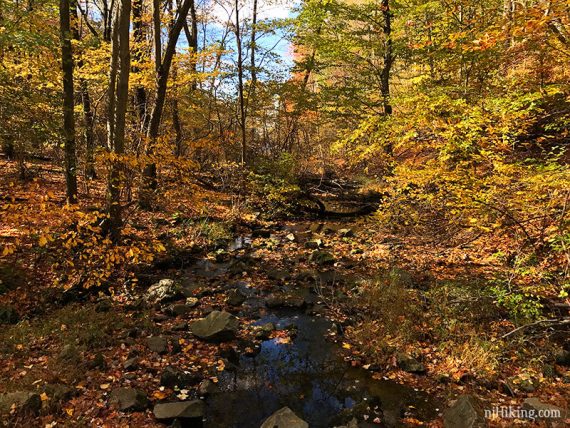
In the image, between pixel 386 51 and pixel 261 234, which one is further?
pixel 386 51

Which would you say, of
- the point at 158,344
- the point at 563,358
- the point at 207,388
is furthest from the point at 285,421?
the point at 563,358

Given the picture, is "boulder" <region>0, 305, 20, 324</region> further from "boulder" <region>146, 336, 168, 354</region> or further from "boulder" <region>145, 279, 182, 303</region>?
"boulder" <region>146, 336, 168, 354</region>

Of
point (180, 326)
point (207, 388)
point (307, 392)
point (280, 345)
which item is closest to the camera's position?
point (207, 388)

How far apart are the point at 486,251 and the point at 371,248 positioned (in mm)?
3468

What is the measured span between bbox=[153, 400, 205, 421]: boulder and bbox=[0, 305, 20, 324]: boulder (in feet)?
13.0

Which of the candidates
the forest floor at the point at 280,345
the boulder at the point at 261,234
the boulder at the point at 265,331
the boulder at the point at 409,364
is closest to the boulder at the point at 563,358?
the forest floor at the point at 280,345

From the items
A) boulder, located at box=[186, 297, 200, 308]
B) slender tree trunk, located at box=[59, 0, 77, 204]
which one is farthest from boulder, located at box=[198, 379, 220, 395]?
slender tree trunk, located at box=[59, 0, 77, 204]

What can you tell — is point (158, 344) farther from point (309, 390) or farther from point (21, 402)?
point (309, 390)

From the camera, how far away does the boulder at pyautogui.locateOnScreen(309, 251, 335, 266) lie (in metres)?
11.3

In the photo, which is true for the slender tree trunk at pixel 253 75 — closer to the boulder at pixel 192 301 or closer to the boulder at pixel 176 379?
the boulder at pixel 192 301

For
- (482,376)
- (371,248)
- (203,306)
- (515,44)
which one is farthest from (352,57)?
(482,376)

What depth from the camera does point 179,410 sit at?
494cm

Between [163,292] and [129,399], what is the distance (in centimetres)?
364

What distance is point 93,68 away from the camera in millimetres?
12266
